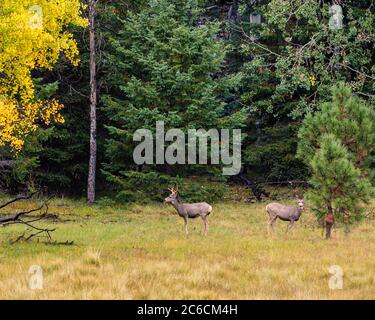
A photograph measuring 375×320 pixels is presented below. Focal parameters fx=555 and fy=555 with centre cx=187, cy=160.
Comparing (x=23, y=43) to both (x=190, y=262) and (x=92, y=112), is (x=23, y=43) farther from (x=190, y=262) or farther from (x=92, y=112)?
(x=190, y=262)

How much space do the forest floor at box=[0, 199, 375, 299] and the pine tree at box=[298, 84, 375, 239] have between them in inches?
40.0

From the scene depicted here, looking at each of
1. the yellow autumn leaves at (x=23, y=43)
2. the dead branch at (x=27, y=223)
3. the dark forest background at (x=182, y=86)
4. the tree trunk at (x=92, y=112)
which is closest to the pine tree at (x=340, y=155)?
the dead branch at (x=27, y=223)

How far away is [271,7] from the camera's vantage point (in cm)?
2569

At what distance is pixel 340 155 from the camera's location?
13852 mm

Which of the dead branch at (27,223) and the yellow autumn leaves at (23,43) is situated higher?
the yellow autumn leaves at (23,43)

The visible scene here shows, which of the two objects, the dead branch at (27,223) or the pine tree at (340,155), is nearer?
the dead branch at (27,223)

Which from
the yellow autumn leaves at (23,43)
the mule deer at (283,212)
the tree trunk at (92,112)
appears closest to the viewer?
the mule deer at (283,212)

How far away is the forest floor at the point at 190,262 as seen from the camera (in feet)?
30.0

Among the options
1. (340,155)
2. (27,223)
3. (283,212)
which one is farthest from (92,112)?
(340,155)

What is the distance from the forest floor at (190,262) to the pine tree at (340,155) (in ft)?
3.33

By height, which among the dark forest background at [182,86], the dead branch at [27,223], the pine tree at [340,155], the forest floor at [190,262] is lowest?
the forest floor at [190,262]

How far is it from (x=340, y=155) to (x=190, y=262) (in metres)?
4.95

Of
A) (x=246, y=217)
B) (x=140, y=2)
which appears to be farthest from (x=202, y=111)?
(x=140, y=2)

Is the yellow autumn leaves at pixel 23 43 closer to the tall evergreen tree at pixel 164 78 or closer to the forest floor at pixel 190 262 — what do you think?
the tall evergreen tree at pixel 164 78
